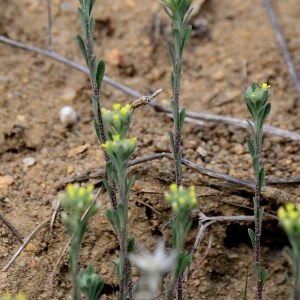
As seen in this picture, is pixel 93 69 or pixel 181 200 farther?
pixel 93 69

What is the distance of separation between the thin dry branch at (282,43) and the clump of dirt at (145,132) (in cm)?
5

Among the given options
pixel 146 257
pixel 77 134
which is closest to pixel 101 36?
pixel 77 134

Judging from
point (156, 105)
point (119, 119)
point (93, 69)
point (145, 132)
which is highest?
point (156, 105)

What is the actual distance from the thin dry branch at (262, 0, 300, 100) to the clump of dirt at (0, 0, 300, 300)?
5 cm

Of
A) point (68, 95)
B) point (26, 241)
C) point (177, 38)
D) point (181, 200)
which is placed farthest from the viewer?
point (68, 95)

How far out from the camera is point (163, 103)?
3684 mm

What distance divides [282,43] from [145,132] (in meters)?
1.33

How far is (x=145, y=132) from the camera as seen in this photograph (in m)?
3.40

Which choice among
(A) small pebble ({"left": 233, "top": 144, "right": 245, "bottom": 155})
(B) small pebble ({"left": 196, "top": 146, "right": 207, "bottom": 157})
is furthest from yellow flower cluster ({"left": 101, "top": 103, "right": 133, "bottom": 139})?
(A) small pebble ({"left": 233, "top": 144, "right": 245, "bottom": 155})

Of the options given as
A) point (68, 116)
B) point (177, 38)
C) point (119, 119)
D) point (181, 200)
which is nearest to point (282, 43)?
point (68, 116)

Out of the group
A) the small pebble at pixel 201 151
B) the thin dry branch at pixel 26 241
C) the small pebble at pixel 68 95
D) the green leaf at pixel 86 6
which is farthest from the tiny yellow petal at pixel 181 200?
the small pebble at pixel 68 95

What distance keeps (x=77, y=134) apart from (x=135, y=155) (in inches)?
20.7

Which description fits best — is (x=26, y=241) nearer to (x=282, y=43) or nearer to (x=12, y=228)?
(x=12, y=228)

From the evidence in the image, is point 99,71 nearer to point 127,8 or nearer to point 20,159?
point 20,159
